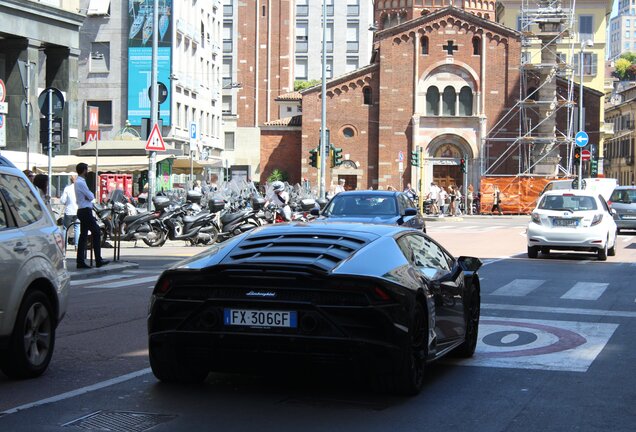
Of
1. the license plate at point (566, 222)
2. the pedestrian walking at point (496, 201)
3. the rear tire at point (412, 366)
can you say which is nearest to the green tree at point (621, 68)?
the pedestrian walking at point (496, 201)

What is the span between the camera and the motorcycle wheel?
86.6 feet

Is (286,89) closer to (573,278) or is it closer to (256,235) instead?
(573,278)

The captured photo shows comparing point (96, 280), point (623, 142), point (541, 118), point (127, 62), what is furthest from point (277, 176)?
point (96, 280)

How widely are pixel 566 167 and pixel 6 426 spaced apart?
6680cm

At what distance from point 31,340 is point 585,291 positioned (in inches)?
406

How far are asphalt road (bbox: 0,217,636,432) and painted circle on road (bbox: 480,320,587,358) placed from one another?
0.4 inches

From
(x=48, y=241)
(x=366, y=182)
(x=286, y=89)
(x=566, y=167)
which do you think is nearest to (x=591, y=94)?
(x=566, y=167)

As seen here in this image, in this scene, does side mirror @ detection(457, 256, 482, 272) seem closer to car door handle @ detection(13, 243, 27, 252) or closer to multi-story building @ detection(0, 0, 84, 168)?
car door handle @ detection(13, 243, 27, 252)

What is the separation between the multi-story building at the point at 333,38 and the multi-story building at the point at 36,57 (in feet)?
231

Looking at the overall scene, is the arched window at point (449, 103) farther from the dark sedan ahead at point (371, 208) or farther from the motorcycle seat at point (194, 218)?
the dark sedan ahead at point (371, 208)

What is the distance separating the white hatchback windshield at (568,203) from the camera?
2353 cm

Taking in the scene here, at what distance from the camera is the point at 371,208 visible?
21734 millimetres

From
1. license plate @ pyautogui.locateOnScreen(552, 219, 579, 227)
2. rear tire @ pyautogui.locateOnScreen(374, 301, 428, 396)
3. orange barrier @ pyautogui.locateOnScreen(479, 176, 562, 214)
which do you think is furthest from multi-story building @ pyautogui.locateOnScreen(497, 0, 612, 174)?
rear tire @ pyautogui.locateOnScreen(374, 301, 428, 396)

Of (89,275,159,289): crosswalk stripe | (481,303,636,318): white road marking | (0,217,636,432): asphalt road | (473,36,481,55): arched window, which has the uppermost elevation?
(473,36,481,55): arched window
